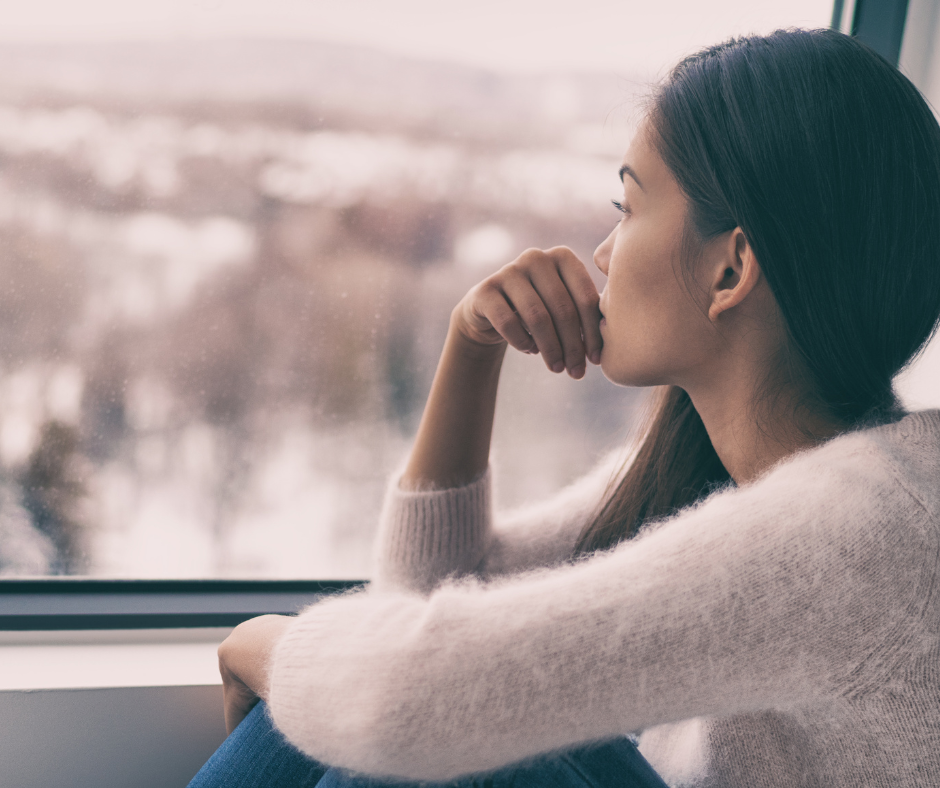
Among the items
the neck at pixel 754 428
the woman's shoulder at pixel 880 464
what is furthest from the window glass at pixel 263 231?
the woman's shoulder at pixel 880 464

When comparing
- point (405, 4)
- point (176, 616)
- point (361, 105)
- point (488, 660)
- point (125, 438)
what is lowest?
point (176, 616)

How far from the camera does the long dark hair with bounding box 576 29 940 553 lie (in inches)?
20.1

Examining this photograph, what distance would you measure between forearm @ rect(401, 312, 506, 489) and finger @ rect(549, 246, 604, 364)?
0.13 meters

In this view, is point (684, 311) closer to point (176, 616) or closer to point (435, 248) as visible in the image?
point (435, 248)

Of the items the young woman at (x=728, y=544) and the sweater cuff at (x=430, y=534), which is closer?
the young woman at (x=728, y=544)

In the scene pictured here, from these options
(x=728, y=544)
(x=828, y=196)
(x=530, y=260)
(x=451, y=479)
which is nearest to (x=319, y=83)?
(x=530, y=260)

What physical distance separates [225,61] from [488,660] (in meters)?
0.86

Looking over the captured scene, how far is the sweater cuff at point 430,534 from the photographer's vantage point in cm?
78

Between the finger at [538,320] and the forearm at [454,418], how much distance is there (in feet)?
0.31

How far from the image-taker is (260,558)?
100 cm

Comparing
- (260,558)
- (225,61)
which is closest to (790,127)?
(225,61)

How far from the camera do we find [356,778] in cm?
53

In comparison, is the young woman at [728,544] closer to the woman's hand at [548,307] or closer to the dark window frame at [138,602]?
the woman's hand at [548,307]

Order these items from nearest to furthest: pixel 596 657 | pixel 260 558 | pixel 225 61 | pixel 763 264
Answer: pixel 596 657 < pixel 763 264 < pixel 225 61 < pixel 260 558
